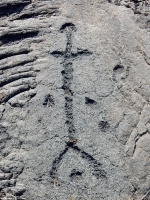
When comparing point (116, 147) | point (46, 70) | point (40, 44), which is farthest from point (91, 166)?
point (40, 44)

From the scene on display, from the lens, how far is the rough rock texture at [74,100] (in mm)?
2206

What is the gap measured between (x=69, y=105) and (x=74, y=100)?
41 millimetres

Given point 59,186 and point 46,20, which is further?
point 46,20

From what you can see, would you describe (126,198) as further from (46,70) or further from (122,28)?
(122,28)

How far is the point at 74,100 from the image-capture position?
7.93 ft

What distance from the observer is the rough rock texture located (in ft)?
7.24

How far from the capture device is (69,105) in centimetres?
Answer: 240

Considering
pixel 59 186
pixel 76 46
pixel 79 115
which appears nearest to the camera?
pixel 59 186

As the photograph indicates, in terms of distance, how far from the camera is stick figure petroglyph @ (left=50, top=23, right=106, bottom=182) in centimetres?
223

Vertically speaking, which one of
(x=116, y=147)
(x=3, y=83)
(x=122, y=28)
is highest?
(x=122, y=28)

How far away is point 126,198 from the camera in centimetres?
218

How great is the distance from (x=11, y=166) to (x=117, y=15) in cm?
115

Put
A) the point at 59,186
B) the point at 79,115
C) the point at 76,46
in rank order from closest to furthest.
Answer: the point at 59,186 < the point at 79,115 < the point at 76,46

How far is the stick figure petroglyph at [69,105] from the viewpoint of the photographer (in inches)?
88.0
